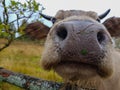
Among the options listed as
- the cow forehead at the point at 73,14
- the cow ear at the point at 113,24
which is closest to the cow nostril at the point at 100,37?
the cow forehead at the point at 73,14

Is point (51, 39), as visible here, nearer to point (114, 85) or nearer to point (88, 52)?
point (88, 52)

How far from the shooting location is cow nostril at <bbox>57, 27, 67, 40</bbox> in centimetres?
449

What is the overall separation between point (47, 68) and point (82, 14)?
0.95 meters

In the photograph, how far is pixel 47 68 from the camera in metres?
4.93

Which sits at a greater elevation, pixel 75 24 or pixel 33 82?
pixel 75 24

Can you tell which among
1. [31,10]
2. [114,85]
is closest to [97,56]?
[114,85]

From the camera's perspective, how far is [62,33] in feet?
14.9

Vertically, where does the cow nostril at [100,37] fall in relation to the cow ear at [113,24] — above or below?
above

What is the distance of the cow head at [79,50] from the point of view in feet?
14.3

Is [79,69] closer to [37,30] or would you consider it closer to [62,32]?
[62,32]

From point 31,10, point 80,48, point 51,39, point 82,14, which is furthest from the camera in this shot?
point 31,10

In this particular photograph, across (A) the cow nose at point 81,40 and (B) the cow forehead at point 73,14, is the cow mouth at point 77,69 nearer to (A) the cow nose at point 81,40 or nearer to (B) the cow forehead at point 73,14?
(A) the cow nose at point 81,40

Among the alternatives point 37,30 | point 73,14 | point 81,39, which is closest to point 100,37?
point 81,39

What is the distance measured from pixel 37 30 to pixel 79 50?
2.56m
